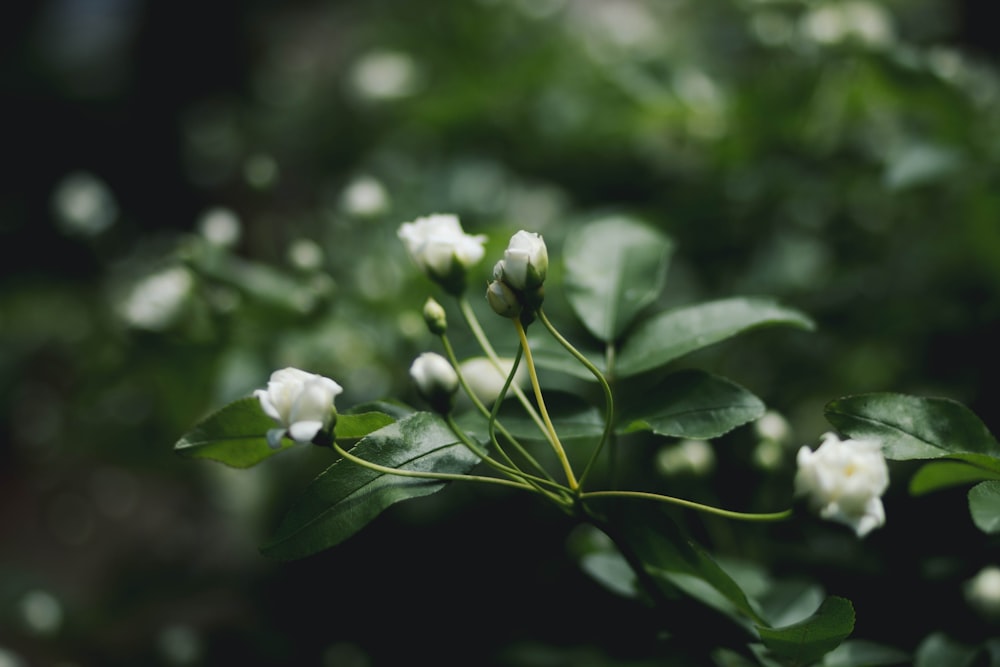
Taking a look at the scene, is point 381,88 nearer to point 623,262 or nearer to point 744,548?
point 623,262

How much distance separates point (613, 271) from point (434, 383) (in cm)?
22

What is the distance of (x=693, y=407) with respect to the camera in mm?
494

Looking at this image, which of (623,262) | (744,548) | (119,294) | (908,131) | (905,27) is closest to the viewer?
(623,262)

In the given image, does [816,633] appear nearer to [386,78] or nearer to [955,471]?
[955,471]

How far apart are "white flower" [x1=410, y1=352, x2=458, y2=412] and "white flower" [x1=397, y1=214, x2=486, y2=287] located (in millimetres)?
78

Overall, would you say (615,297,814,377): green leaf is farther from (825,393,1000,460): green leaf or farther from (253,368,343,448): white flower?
(253,368,343,448): white flower

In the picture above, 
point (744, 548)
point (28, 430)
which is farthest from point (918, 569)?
point (28, 430)

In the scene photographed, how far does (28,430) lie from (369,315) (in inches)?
36.0

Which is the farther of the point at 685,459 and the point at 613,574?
the point at 685,459

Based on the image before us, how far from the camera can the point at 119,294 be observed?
1.16 m

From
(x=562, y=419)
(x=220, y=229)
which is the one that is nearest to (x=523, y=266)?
(x=562, y=419)

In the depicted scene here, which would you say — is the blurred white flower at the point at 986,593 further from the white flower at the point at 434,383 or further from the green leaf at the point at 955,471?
the white flower at the point at 434,383

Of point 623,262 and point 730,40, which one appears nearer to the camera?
point 623,262

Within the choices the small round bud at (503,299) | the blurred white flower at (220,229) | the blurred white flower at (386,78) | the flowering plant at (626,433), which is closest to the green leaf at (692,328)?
the flowering plant at (626,433)
